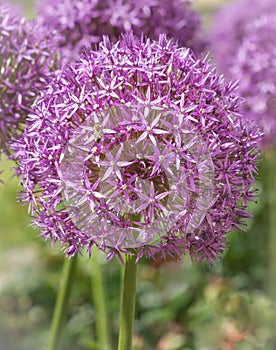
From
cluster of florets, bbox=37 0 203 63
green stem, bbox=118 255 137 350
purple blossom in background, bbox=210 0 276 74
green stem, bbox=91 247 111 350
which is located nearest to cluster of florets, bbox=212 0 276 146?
purple blossom in background, bbox=210 0 276 74

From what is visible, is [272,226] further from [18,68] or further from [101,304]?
[18,68]

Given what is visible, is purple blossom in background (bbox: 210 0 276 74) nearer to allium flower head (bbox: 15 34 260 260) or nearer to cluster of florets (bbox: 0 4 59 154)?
cluster of florets (bbox: 0 4 59 154)

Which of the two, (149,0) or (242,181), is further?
(149,0)

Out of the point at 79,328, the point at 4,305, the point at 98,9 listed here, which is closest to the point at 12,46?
the point at 98,9

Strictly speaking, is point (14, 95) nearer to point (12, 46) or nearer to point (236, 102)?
point (12, 46)

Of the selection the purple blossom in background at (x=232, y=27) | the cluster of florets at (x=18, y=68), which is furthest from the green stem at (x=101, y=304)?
the purple blossom in background at (x=232, y=27)

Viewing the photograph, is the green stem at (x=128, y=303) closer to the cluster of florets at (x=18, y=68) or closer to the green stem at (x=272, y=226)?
the cluster of florets at (x=18, y=68)
